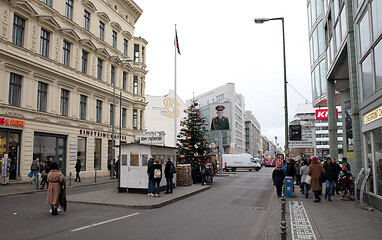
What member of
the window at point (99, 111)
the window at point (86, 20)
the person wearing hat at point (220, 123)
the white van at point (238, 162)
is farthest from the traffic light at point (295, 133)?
the white van at point (238, 162)

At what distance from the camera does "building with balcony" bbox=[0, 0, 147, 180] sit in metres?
21.3

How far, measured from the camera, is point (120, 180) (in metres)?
15.4

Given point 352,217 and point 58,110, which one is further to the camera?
point 58,110

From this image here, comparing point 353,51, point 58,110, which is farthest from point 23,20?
point 353,51

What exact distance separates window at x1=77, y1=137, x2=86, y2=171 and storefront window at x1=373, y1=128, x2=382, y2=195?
2411 cm

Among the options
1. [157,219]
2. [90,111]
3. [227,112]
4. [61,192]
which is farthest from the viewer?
[227,112]

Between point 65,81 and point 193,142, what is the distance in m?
12.8

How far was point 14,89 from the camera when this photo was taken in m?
21.8

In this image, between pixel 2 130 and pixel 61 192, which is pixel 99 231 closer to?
pixel 61 192

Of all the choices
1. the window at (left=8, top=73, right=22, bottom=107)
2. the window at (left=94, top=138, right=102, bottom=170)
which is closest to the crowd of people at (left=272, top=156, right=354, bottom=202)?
the window at (left=8, top=73, right=22, bottom=107)

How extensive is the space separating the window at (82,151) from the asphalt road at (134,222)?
16.6m

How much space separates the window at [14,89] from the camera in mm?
21391

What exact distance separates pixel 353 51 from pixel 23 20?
22.1 meters

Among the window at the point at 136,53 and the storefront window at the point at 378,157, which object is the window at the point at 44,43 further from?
the storefront window at the point at 378,157
